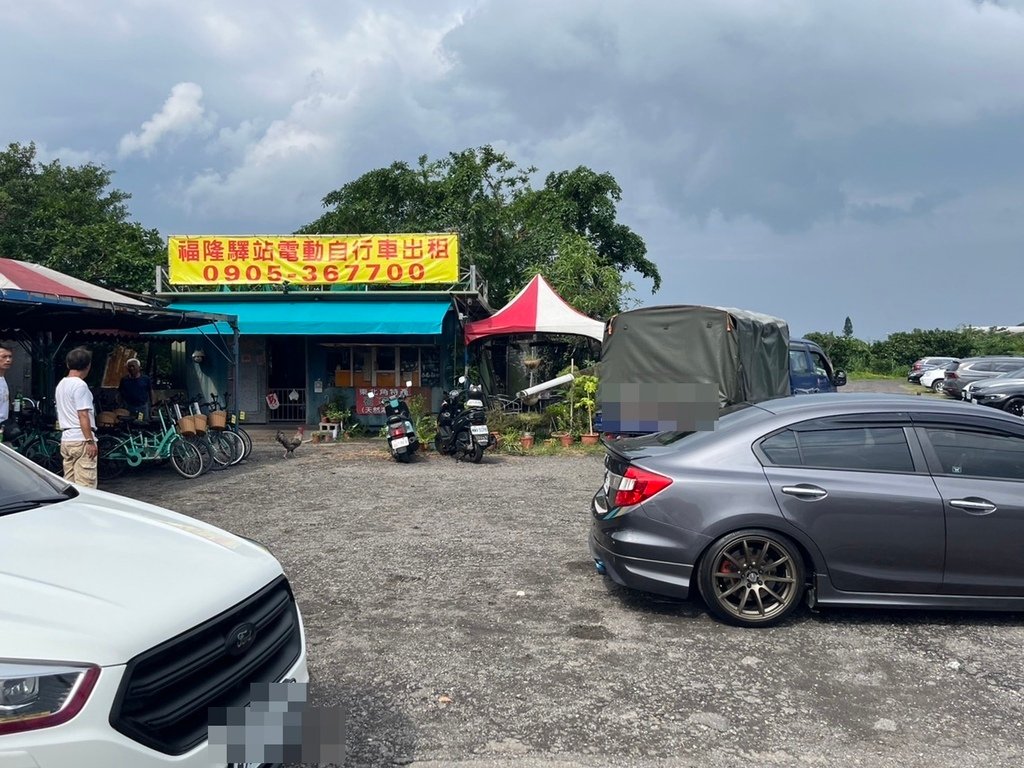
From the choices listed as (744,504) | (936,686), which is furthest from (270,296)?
(936,686)

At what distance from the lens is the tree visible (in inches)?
800

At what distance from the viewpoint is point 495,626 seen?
5000mm

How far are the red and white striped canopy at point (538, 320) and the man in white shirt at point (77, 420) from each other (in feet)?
29.8

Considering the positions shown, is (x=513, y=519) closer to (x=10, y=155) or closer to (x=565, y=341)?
(x=565, y=341)

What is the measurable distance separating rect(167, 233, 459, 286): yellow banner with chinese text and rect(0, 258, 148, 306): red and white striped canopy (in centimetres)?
402

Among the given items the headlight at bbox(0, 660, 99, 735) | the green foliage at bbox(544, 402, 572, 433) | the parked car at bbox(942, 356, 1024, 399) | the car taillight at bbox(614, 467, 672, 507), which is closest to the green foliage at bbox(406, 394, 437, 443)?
the green foliage at bbox(544, 402, 572, 433)

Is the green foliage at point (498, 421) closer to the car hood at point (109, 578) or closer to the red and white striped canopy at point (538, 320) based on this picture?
the red and white striped canopy at point (538, 320)

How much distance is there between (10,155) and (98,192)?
10.2ft

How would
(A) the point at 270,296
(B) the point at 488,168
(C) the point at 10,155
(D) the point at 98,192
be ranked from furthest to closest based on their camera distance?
(D) the point at 98,192 → (C) the point at 10,155 → (B) the point at 488,168 → (A) the point at 270,296

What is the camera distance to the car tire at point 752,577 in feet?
16.0

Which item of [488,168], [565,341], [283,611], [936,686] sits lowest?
[936,686]

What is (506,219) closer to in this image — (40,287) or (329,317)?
(329,317)

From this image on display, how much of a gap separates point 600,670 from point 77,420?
599 cm

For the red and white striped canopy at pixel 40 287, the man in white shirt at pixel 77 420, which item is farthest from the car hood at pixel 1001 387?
the man in white shirt at pixel 77 420
